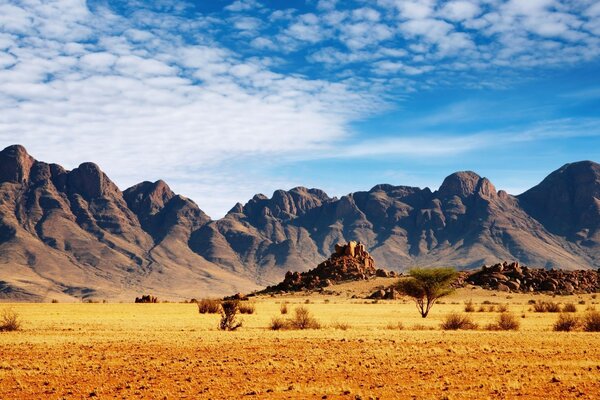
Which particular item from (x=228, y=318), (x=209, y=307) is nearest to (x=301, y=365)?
(x=228, y=318)

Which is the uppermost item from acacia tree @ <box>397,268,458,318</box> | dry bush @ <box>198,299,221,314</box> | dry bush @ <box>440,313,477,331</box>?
acacia tree @ <box>397,268,458,318</box>

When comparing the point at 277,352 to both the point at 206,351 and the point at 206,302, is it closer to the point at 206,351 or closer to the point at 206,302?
the point at 206,351

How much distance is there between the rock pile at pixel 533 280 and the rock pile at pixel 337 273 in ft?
59.0

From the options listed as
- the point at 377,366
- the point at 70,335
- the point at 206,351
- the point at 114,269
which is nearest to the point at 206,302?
the point at 70,335

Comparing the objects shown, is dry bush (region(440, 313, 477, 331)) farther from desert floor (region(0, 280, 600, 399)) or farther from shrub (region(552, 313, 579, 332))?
shrub (region(552, 313, 579, 332))

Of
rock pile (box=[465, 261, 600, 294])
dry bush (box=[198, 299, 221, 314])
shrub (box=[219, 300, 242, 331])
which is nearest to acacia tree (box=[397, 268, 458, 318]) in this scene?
dry bush (box=[198, 299, 221, 314])

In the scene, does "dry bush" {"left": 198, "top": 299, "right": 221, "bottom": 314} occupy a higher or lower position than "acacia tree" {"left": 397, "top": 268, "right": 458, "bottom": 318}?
lower

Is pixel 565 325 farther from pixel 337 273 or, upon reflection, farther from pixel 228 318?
pixel 337 273

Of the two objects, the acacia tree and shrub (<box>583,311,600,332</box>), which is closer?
shrub (<box>583,311,600,332</box>)

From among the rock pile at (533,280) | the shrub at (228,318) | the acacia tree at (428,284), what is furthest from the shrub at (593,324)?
the rock pile at (533,280)

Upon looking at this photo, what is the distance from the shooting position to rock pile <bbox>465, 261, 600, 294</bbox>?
90.7 metres

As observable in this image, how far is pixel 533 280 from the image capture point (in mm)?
94188

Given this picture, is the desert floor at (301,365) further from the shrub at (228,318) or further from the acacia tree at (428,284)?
the acacia tree at (428,284)

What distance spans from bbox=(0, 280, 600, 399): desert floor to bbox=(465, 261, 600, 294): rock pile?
209ft
